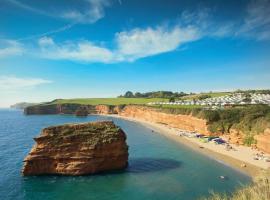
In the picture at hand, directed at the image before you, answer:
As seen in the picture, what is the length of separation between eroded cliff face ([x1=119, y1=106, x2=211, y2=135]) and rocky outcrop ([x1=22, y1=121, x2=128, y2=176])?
43.2m

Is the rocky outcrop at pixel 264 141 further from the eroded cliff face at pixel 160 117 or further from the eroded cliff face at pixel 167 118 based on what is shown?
the eroded cliff face at pixel 167 118

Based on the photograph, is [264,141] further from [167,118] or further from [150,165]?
[167,118]

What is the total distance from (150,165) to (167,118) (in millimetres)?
62856

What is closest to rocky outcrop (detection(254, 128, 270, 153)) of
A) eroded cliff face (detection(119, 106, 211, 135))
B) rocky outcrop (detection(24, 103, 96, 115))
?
eroded cliff face (detection(119, 106, 211, 135))

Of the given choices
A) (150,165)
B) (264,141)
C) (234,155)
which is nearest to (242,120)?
(264,141)

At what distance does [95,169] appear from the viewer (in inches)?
1583

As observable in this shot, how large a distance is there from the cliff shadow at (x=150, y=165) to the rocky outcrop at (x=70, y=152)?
17.6 ft

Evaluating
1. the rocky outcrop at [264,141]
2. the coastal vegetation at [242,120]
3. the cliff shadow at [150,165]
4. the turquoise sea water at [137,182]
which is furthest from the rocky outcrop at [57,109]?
the rocky outcrop at [264,141]

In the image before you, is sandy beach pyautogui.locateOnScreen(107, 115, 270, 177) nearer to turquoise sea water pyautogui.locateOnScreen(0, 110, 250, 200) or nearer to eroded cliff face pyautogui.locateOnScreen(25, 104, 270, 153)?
turquoise sea water pyautogui.locateOnScreen(0, 110, 250, 200)

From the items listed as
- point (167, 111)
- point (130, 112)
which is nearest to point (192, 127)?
point (167, 111)

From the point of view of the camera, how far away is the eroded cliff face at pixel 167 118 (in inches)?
3253

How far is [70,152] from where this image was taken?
39.5 m

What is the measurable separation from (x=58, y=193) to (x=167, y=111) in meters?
80.1

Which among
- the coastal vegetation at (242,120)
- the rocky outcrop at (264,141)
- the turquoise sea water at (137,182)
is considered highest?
the coastal vegetation at (242,120)
